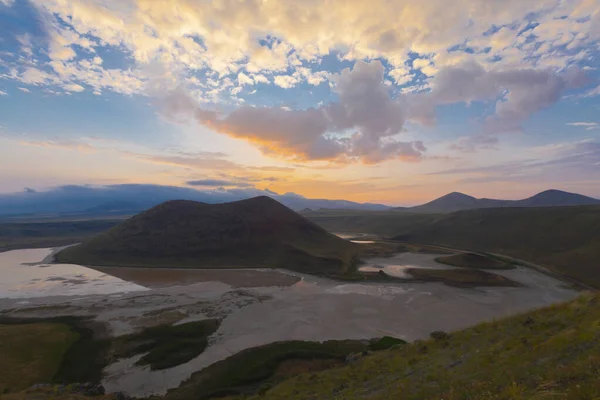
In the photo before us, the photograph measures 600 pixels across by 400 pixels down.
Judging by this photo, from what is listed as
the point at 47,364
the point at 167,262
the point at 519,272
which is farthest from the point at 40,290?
the point at 519,272

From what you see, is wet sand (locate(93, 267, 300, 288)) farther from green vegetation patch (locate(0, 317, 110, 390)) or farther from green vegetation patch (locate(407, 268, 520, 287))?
green vegetation patch (locate(407, 268, 520, 287))

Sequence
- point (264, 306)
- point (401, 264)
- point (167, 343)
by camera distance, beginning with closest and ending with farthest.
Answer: point (167, 343)
point (264, 306)
point (401, 264)

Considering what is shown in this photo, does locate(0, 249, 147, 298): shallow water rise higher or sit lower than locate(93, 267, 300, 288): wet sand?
lower

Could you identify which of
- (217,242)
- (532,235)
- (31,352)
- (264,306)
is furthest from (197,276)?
(532,235)

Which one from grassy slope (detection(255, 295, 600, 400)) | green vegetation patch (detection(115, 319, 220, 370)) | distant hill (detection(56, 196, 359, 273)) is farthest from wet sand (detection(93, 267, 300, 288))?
grassy slope (detection(255, 295, 600, 400))

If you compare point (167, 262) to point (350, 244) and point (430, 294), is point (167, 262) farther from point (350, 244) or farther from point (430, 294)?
point (430, 294)

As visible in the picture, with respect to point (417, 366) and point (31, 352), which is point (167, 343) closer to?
point (31, 352)

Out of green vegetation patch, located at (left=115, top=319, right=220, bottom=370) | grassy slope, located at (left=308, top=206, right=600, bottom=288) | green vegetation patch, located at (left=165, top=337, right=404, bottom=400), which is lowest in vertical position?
green vegetation patch, located at (left=115, top=319, right=220, bottom=370)
